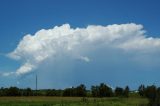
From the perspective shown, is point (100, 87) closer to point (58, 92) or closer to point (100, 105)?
point (58, 92)

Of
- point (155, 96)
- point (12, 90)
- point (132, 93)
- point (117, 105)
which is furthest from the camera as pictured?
point (132, 93)

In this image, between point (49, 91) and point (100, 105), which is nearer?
point (100, 105)

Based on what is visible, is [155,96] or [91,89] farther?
[91,89]

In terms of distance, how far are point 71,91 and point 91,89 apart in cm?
594

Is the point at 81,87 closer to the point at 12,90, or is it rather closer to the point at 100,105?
the point at 12,90

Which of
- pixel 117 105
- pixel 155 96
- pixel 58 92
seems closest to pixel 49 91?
pixel 58 92

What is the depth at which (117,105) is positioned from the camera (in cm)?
7719

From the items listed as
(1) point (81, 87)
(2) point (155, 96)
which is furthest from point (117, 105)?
(1) point (81, 87)

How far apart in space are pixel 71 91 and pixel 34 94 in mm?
10816

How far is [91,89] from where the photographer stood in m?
127

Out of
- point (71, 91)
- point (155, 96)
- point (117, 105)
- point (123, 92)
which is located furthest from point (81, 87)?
point (155, 96)

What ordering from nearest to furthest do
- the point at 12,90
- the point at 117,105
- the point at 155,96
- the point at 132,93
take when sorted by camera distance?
the point at 155,96, the point at 117,105, the point at 12,90, the point at 132,93

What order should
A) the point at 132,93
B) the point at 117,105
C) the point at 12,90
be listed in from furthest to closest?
the point at 132,93
the point at 12,90
the point at 117,105

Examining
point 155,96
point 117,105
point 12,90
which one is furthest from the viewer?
point 12,90
